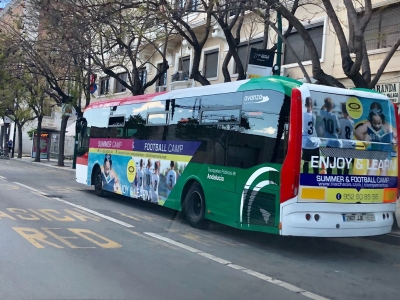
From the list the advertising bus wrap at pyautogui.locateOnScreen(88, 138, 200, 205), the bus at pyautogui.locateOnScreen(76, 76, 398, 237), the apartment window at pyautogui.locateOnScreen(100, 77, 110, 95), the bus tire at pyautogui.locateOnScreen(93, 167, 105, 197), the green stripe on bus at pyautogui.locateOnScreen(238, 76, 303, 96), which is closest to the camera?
the bus at pyautogui.locateOnScreen(76, 76, 398, 237)

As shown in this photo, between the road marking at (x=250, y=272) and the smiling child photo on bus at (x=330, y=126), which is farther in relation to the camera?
the smiling child photo on bus at (x=330, y=126)

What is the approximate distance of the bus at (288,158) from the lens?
29.1 feet

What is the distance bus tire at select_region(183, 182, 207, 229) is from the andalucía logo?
1.65 meters

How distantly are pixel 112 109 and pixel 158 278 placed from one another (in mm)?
9801

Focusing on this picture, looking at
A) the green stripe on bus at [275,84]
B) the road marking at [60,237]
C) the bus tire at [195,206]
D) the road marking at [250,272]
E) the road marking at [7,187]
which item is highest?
the green stripe on bus at [275,84]

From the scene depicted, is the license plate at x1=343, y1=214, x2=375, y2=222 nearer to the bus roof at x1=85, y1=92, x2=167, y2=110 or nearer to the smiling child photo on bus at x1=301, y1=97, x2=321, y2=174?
the smiling child photo on bus at x1=301, y1=97, x2=321, y2=174

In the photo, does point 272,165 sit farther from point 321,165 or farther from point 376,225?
point 376,225

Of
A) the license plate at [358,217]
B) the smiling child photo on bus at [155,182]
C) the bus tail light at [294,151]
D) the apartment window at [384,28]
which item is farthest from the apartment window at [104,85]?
the license plate at [358,217]

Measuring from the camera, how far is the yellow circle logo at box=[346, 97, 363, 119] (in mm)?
9336

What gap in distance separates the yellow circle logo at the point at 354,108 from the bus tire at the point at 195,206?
3.66 m

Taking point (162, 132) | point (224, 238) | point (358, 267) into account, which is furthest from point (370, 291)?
point (162, 132)

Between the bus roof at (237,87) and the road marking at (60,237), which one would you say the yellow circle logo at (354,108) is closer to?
the bus roof at (237,87)

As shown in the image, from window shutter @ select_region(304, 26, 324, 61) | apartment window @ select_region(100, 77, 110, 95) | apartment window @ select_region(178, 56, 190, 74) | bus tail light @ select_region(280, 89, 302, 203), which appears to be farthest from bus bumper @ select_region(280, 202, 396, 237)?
apartment window @ select_region(100, 77, 110, 95)

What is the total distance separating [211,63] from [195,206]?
46.3 feet
